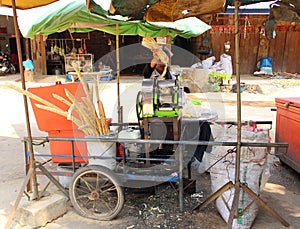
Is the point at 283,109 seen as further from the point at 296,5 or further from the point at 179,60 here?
the point at 179,60

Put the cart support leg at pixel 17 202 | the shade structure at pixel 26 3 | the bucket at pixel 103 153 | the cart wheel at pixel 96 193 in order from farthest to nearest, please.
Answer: the shade structure at pixel 26 3 → the bucket at pixel 103 153 → the cart wheel at pixel 96 193 → the cart support leg at pixel 17 202

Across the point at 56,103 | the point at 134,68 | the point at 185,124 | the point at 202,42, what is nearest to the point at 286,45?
the point at 202,42

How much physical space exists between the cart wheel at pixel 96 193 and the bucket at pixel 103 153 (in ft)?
0.45

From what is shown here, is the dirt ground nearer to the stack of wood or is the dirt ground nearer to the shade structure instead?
the stack of wood

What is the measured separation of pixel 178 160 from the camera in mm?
3260

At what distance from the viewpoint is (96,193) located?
322cm

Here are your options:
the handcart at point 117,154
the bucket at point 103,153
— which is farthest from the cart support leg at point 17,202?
the bucket at point 103,153

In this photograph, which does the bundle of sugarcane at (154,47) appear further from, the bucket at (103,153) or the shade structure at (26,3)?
the bucket at (103,153)

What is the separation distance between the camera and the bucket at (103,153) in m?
3.24

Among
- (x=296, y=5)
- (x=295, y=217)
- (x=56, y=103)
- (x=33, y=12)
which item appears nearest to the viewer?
(x=296, y=5)

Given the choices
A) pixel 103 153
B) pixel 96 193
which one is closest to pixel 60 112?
pixel 103 153

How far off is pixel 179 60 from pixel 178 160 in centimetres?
1145

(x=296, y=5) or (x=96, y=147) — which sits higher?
(x=296, y=5)

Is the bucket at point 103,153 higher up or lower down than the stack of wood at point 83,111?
lower down
